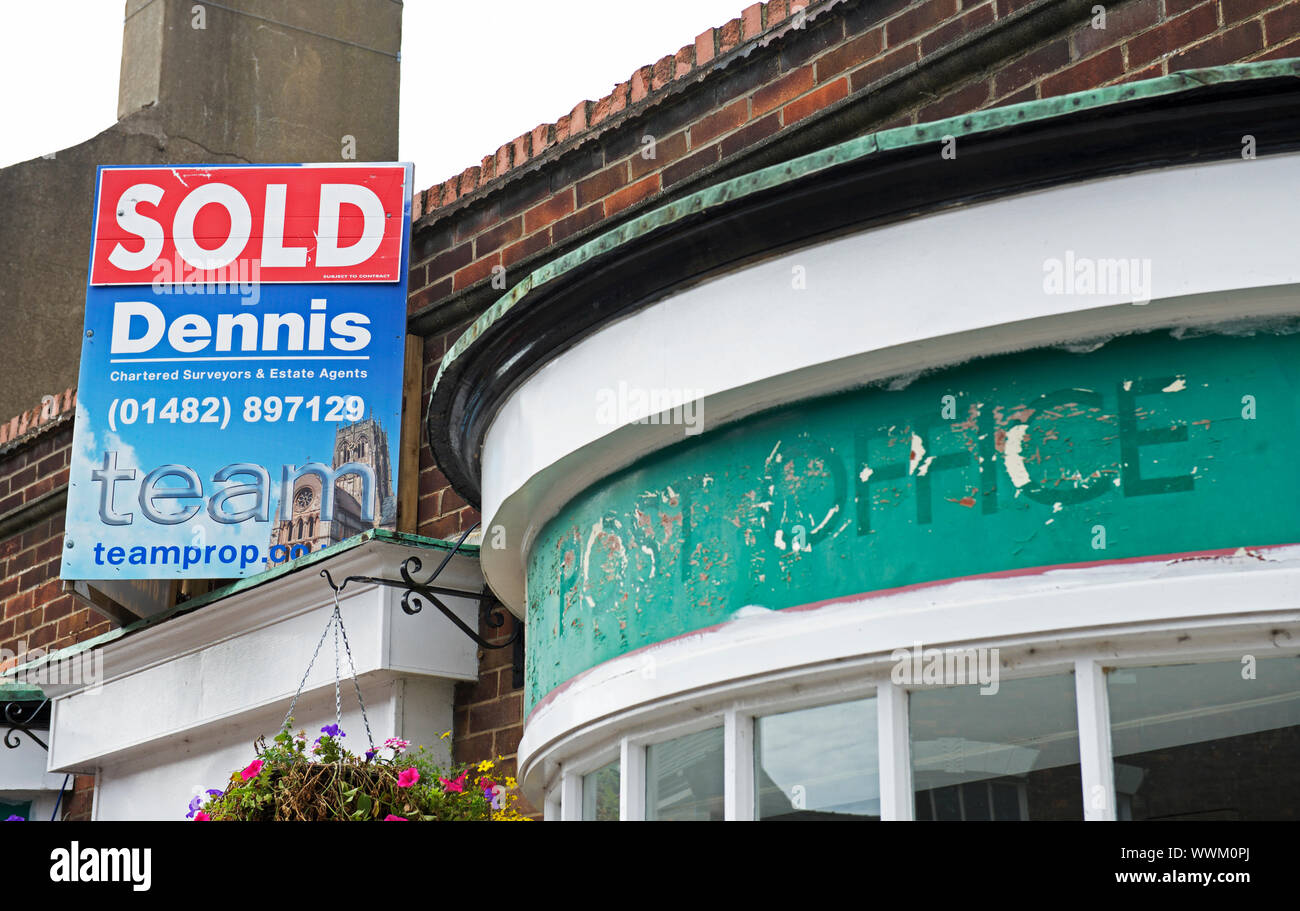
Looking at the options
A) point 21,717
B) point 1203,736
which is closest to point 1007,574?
point 1203,736

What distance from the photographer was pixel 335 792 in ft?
16.6

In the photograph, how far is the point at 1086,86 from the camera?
5.16m

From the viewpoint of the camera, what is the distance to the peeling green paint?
11.0 feet

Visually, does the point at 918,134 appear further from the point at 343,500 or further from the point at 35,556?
the point at 35,556

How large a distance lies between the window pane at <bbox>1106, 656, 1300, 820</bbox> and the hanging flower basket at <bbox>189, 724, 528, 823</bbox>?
249 centimetres

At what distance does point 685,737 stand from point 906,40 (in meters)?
2.85

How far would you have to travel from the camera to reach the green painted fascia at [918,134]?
3.30m

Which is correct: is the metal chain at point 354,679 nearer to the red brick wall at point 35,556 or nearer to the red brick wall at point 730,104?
the red brick wall at point 730,104

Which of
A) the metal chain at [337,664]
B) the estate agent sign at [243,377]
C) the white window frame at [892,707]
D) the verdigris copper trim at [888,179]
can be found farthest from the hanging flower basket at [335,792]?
the estate agent sign at [243,377]

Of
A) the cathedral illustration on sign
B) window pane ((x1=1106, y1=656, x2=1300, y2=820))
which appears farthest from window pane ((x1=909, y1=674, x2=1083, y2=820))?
the cathedral illustration on sign

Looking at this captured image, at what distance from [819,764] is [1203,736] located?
0.85 m

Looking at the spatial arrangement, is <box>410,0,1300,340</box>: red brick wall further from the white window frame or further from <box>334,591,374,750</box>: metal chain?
the white window frame
